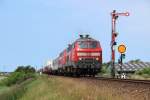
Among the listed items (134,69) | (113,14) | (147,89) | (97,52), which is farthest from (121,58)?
(134,69)

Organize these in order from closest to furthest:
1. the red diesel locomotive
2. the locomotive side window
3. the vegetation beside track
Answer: the red diesel locomotive, the locomotive side window, the vegetation beside track

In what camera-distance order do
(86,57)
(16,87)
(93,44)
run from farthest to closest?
(16,87) < (93,44) < (86,57)

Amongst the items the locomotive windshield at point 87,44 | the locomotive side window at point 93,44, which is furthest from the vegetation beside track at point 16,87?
the locomotive side window at point 93,44

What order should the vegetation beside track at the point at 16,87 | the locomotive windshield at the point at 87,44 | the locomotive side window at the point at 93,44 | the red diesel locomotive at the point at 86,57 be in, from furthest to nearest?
the vegetation beside track at the point at 16,87, the locomotive windshield at the point at 87,44, the locomotive side window at the point at 93,44, the red diesel locomotive at the point at 86,57

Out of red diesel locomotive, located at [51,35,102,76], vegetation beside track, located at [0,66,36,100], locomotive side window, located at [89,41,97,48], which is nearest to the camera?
red diesel locomotive, located at [51,35,102,76]

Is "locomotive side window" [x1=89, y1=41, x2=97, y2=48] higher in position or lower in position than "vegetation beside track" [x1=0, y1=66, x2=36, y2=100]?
higher

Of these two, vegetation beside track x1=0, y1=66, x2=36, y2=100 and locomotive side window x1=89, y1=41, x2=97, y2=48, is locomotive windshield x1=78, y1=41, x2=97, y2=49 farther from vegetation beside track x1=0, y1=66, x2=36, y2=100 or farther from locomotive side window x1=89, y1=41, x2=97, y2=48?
vegetation beside track x1=0, y1=66, x2=36, y2=100

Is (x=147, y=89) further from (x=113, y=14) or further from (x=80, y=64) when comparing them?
(x=113, y=14)

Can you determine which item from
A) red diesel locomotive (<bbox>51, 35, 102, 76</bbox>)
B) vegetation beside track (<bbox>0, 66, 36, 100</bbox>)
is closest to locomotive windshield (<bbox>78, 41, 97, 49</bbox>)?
red diesel locomotive (<bbox>51, 35, 102, 76</bbox>)

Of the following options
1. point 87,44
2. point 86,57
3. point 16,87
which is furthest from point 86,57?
point 16,87

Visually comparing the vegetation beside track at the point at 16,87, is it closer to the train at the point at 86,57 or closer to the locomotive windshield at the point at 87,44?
the train at the point at 86,57

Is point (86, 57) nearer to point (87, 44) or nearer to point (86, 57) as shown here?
point (86, 57)

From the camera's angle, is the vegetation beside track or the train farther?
the vegetation beside track

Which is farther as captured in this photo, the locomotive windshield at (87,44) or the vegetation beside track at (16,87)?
the vegetation beside track at (16,87)
